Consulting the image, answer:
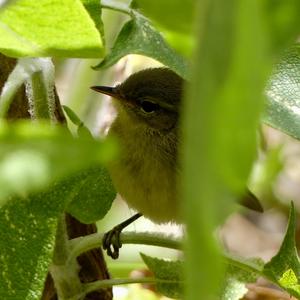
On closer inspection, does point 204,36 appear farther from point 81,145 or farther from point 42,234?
point 42,234

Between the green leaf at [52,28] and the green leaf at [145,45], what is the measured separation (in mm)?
157

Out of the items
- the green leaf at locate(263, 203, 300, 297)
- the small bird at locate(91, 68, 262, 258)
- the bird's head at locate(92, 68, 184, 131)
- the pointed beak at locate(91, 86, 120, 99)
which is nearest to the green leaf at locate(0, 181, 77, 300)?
the green leaf at locate(263, 203, 300, 297)

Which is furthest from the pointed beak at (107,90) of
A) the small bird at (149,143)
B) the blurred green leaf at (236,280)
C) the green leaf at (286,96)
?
the green leaf at (286,96)

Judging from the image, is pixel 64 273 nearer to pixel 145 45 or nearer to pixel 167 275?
pixel 167 275

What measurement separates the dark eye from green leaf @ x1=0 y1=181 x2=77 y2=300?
993 mm

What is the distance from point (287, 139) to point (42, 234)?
1780 mm

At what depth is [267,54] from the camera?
30cm

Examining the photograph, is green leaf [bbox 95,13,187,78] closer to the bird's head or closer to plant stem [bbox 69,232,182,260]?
plant stem [bbox 69,232,182,260]

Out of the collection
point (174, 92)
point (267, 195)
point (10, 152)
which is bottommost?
point (267, 195)

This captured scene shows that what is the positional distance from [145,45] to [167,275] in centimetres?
34

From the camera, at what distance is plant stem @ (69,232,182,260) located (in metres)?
0.94

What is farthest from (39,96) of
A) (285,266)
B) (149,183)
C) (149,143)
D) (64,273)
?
(149,143)

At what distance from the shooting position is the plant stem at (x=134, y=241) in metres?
0.94

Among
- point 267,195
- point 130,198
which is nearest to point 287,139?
point 267,195
